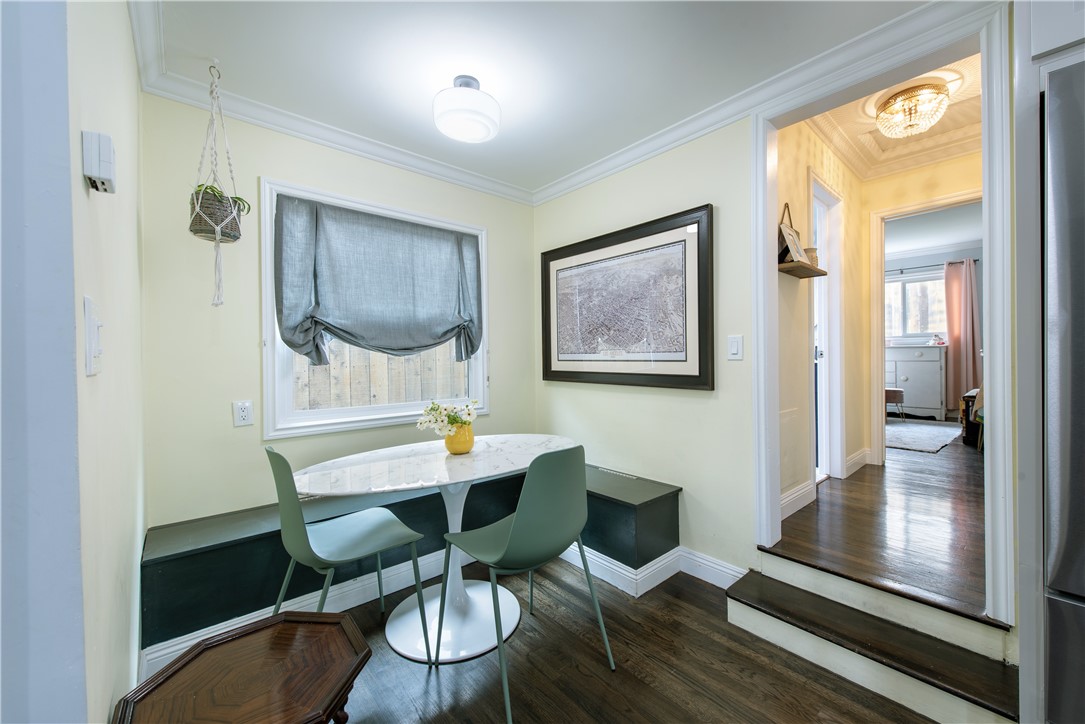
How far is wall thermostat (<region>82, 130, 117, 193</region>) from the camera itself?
74 centimetres

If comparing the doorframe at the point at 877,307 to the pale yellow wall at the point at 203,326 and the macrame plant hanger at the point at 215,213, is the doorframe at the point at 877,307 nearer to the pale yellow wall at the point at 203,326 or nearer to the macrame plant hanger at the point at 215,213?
the pale yellow wall at the point at 203,326

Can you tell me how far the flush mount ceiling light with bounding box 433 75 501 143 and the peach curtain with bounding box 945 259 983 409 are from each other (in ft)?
25.7

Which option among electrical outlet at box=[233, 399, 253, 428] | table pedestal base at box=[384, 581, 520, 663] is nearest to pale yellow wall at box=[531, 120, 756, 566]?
table pedestal base at box=[384, 581, 520, 663]

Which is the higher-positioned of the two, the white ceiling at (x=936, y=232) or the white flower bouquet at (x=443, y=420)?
the white ceiling at (x=936, y=232)

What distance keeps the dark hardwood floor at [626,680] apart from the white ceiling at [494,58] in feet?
8.29

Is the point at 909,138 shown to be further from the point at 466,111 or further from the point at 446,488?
the point at 446,488

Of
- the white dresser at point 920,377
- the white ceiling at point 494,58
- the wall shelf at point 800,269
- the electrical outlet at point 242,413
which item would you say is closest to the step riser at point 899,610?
the wall shelf at point 800,269

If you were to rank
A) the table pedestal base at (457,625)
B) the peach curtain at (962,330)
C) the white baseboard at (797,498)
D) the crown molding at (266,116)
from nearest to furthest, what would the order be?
the crown molding at (266,116) < the table pedestal base at (457,625) < the white baseboard at (797,498) < the peach curtain at (962,330)

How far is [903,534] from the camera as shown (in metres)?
2.26

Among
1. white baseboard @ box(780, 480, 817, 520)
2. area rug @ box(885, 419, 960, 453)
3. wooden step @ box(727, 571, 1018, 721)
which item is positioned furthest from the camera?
area rug @ box(885, 419, 960, 453)

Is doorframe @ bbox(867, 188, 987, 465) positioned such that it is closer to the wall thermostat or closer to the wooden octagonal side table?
the wooden octagonal side table

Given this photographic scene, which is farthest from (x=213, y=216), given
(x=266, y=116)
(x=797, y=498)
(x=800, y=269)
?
(x=797, y=498)

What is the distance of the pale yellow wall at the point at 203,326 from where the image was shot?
1.89 metres

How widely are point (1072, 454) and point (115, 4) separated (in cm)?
258
